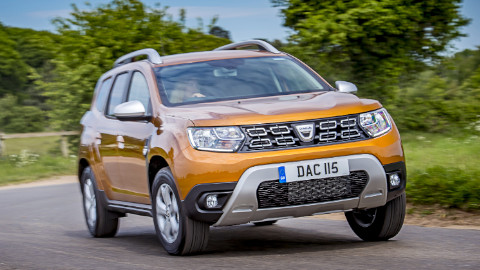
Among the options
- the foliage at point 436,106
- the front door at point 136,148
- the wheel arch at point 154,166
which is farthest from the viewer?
the foliage at point 436,106

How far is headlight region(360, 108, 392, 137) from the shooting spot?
22.2 ft

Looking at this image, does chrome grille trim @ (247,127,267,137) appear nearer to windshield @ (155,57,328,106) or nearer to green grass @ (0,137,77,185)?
windshield @ (155,57,328,106)

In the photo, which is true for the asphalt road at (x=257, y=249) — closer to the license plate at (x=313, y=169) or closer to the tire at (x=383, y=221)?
the tire at (x=383, y=221)

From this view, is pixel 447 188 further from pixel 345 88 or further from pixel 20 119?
pixel 20 119


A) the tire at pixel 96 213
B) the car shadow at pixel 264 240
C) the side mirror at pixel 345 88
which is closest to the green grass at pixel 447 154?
the car shadow at pixel 264 240

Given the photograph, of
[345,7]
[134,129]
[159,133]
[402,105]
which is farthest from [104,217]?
[402,105]

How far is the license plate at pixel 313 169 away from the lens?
6.36m

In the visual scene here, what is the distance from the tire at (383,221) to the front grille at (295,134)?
872mm

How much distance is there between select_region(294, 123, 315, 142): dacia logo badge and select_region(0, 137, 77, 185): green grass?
16.0 meters

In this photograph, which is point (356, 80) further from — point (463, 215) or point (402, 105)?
point (463, 215)

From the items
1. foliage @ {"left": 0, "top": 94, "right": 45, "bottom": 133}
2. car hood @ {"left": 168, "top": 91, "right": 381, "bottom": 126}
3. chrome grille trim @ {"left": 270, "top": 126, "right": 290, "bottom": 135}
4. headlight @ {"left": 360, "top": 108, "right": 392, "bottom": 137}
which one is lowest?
foliage @ {"left": 0, "top": 94, "right": 45, "bottom": 133}

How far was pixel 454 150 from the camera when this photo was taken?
1451 centimetres

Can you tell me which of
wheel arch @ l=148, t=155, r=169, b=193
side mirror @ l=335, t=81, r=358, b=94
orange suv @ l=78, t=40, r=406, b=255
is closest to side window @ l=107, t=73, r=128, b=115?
orange suv @ l=78, t=40, r=406, b=255

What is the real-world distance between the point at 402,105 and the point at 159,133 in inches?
636
